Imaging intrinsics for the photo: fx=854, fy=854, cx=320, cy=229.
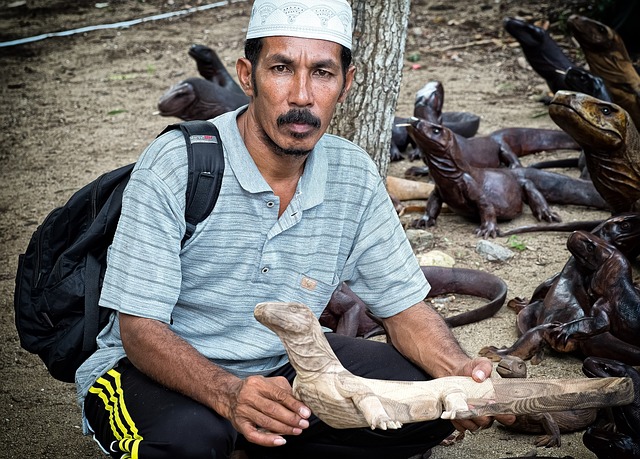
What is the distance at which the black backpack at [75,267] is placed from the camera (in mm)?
2805

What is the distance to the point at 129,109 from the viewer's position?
8.59 metres

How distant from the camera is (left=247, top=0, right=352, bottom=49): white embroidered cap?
108 inches

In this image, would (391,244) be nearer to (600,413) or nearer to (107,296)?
(107,296)

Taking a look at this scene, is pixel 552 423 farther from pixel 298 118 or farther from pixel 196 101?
pixel 196 101

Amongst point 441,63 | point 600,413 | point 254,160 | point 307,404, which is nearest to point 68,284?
point 254,160

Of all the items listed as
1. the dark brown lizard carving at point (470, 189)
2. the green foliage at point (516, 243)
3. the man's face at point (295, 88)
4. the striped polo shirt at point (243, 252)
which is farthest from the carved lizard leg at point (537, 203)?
the man's face at point (295, 88)

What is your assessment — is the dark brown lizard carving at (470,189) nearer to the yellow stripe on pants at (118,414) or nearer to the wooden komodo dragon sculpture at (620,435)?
the wooden komodo dragon sculpture at (620,435)

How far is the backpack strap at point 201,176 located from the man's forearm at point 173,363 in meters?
0.31

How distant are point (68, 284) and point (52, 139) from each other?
17.5ft

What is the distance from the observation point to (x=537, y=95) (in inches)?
342

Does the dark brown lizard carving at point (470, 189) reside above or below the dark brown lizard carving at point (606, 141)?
below

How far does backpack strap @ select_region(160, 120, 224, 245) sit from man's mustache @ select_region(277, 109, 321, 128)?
0.23 metres

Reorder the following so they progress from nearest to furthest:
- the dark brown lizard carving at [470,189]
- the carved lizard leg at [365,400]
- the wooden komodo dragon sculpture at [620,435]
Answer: the carved lizard leg at [365,400], the wooden komodo dragon sculpture at [620,435], the dark brown lizard carving at [470,189]

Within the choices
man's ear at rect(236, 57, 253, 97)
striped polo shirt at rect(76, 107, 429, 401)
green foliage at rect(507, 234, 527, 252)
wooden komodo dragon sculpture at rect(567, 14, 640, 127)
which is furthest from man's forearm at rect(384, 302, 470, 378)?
wooden komodo dragon sculpture at rect(567, 14, 640, 127)
